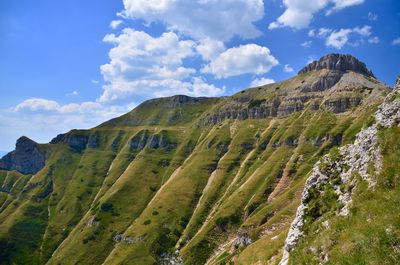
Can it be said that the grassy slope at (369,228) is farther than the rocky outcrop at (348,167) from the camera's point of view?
No

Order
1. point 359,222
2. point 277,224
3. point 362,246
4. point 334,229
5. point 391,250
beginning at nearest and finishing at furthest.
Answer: point 391,250
point 362,246
point 359,222
point 334,229
point 277,224

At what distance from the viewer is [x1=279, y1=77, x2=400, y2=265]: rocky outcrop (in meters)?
30.0

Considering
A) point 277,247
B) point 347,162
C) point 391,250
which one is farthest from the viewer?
point 277,247

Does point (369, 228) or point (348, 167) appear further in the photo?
point (348, 167)

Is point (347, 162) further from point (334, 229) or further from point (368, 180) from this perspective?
point (334, 229)

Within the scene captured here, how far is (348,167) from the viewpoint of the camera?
32.9 metres

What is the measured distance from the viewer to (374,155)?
29.9 m

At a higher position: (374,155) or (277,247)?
(374,155)

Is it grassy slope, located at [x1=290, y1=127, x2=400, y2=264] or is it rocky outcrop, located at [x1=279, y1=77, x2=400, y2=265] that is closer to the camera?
grassy slope, located at [x1=290, y1=127, x2=400, y2=264]

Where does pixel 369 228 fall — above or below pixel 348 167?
below

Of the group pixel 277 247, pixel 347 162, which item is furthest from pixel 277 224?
pixel 347 162

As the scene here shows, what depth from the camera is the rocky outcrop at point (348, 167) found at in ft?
98.4

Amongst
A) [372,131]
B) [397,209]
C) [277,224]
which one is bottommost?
[277,224]

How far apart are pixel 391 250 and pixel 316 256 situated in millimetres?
6293
